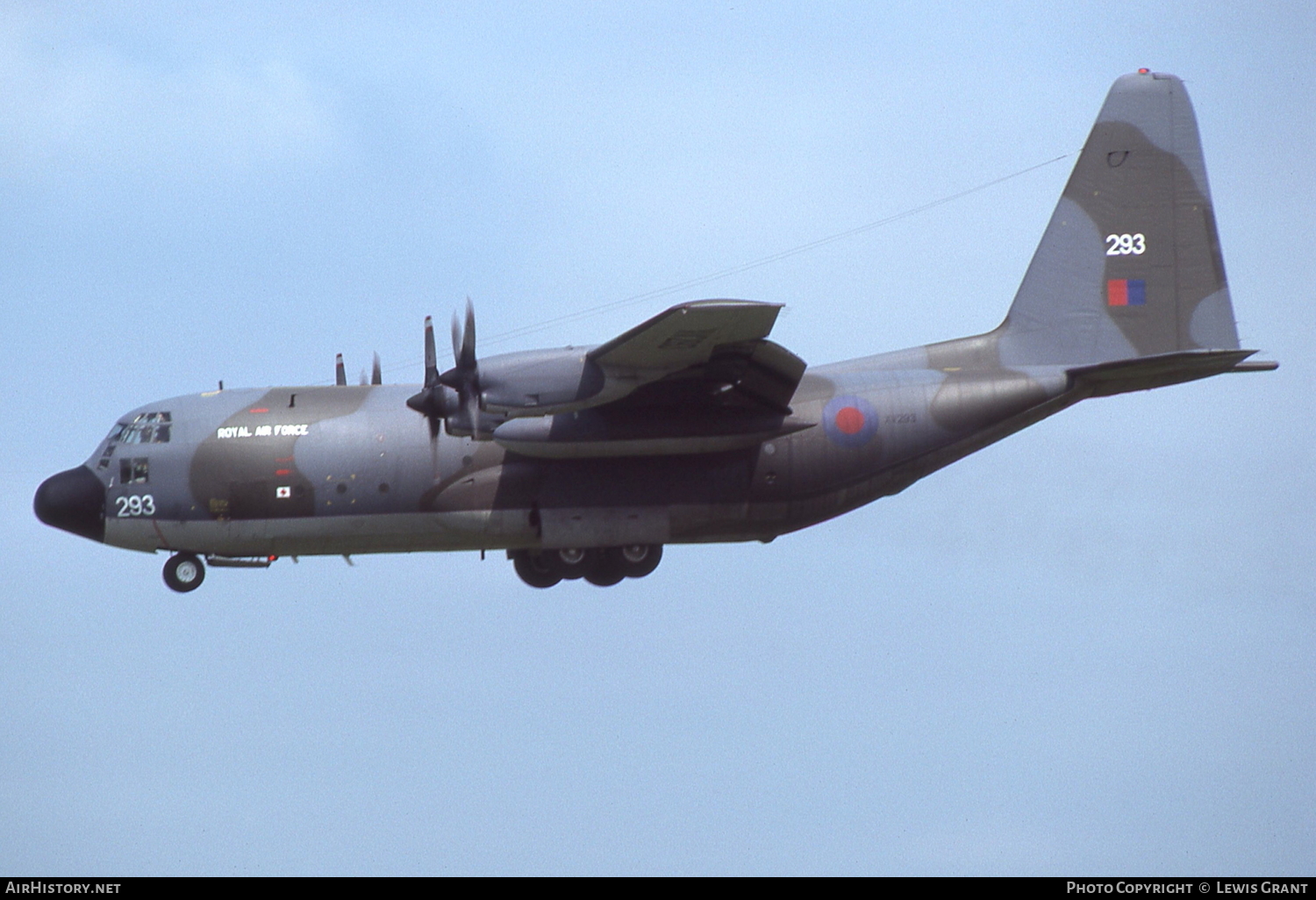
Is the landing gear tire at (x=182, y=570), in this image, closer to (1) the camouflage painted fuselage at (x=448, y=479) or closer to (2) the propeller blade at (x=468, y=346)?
(1) the camouflage painted fuselage at (x=448, y=479)

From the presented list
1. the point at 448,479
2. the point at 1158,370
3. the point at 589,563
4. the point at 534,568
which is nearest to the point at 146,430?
the point at 448,479

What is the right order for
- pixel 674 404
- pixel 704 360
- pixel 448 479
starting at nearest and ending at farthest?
pixel 704 360 → pixel 674 404 → pixel 448 479

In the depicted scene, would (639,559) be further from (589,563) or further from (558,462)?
(558,462)

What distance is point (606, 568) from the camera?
2686 centimetres

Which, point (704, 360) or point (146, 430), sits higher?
point (146, 430)

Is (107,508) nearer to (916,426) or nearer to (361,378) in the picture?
(361,378)

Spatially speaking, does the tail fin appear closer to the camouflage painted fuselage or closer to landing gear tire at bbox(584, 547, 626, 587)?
the camouflage painted fuselage

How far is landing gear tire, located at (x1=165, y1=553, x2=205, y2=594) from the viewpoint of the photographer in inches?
1041

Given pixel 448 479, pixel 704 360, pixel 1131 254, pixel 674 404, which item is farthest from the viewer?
pixel 1131 254

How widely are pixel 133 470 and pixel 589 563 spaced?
715 centimetres

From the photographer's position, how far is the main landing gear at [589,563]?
26656mm

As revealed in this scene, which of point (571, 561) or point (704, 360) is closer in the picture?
point (704, 360)

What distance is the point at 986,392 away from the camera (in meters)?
26.4
